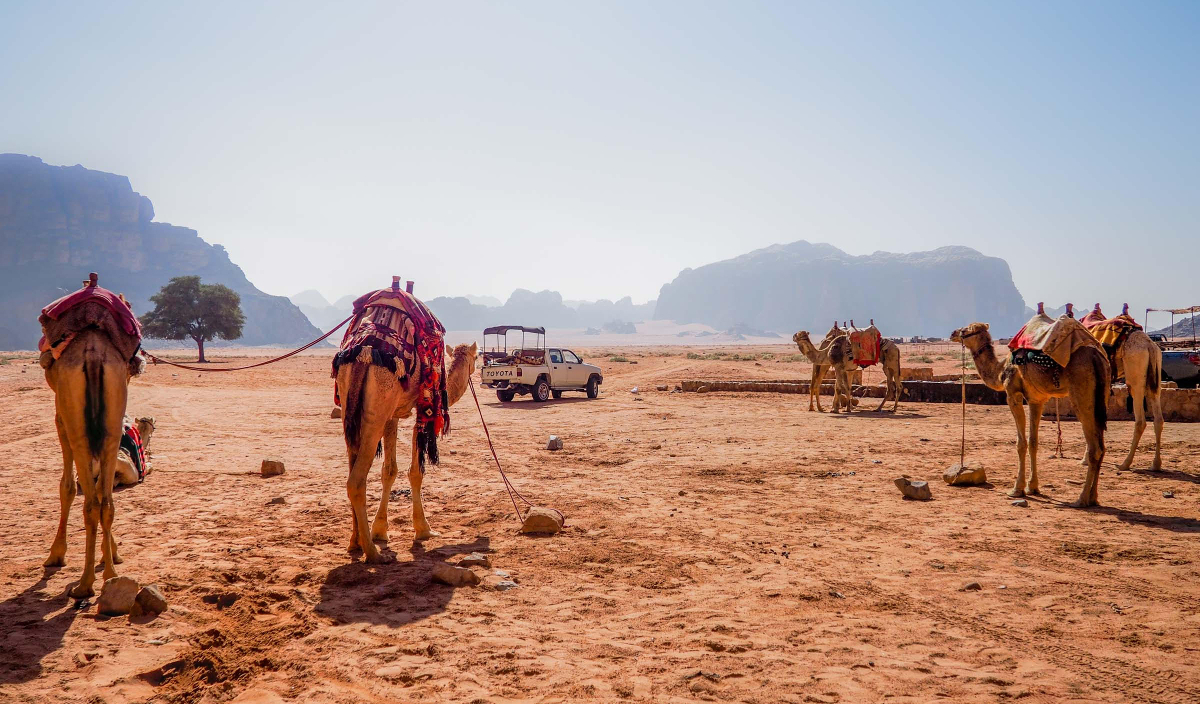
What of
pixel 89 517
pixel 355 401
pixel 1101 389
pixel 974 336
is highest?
pixel 974 336

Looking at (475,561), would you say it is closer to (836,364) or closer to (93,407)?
(93,407)

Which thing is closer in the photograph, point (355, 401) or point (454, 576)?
point (454, 576)

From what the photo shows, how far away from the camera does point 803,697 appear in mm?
3871

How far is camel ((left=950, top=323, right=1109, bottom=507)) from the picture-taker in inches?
322

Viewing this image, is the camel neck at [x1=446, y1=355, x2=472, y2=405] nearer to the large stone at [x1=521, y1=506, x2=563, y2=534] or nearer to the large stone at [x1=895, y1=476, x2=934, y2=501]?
the large stone at [x1=521, y1=506, x2=563, y2=534]

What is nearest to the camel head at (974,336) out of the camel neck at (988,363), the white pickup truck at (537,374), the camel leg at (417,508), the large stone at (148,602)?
the camel neck at (988,363)

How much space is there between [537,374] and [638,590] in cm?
1820

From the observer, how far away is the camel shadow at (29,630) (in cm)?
401

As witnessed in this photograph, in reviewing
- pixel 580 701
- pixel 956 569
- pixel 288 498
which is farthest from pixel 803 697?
pixel 288 498

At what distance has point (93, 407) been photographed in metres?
5.26

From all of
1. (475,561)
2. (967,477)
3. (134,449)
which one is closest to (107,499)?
(475,561)

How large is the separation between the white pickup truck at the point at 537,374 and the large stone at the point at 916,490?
15433 millimetres

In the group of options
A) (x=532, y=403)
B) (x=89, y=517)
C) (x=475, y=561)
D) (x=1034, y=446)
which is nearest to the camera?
(x=89, y=517)

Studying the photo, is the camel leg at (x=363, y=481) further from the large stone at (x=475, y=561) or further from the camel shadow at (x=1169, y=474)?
the camel shadow at (x=1169, y=474)
